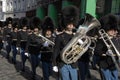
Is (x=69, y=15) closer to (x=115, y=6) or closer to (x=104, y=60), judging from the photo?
(x=104, y=60)

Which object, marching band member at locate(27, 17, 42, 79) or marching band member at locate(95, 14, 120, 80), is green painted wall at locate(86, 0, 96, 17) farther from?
marching band member at locate(95, 14, 120, 80)

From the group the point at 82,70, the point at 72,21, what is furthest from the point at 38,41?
the point at 72,21

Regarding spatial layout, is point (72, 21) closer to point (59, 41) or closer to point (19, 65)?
point (59, 41)

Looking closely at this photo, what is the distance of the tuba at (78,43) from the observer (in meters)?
7.58

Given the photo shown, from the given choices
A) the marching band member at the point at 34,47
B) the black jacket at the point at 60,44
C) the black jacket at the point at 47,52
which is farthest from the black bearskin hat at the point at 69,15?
the marching band member at the point at 34,47

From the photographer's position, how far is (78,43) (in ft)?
25.8

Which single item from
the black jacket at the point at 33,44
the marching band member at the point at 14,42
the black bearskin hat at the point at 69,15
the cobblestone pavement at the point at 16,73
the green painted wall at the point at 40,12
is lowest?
the green painted wall at the point at 40,12

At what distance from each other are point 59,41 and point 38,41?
140 inches

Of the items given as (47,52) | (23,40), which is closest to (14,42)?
(23,40)

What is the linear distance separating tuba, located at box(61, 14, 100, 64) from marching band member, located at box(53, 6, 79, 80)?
26 cm

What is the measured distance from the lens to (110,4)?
93.5ft

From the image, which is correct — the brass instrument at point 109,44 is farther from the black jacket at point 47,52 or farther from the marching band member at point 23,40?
the marching band member at point 23,40

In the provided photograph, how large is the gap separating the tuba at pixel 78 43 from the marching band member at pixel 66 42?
0.26 meters

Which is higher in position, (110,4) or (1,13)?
(110,4)
